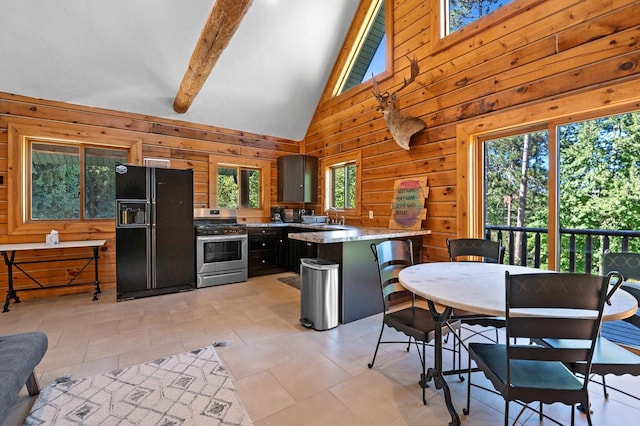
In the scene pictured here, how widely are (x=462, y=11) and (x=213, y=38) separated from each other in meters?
2.92

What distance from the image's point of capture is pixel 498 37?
9.70ft

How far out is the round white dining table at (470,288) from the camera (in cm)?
126

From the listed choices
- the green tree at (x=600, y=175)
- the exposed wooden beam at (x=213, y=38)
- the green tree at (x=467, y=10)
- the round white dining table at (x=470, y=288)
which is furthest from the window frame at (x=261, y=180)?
the green tree at (x=600, y=175)

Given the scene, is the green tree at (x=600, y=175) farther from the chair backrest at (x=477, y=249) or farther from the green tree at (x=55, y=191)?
the green tree at (x=55, y=191)

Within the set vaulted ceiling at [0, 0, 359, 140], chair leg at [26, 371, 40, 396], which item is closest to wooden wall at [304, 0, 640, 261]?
vaulted ceiling at [0, 0, 359, 140]

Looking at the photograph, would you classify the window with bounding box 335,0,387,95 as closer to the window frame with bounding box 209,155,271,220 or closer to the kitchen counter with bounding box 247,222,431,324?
the window frame with bounding box 209,155,271,220

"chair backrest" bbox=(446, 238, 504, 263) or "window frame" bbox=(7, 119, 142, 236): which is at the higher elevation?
"window frame" bbox=(7, 119, 142, 236)

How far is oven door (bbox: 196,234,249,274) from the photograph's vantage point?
4340mm

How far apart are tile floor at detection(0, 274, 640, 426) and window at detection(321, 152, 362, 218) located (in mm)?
1980

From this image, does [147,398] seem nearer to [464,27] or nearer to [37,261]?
[37,261]

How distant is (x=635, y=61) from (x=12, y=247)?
6.43 metres

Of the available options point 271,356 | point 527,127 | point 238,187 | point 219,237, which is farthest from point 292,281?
point 527,127

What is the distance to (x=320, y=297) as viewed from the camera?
9.28ft

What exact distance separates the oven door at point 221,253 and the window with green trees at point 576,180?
3.64 m
